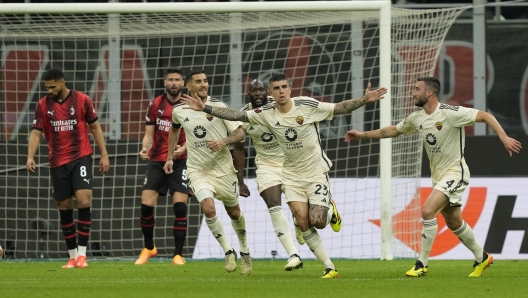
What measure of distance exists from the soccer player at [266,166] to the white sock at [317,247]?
26.4 inches

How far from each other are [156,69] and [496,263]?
5.92 m

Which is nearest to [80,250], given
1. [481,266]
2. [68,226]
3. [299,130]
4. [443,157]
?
[68,226]

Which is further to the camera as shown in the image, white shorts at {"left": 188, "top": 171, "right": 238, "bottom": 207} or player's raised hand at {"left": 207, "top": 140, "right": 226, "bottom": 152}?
white shorts at {"left": 188, "top": 171, "right": 238, "bottom": 207}

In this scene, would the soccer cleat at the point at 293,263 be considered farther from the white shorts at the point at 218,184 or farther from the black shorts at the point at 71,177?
the black shorts at the point at 71,177

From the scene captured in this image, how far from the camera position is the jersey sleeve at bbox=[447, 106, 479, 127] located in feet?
35.2

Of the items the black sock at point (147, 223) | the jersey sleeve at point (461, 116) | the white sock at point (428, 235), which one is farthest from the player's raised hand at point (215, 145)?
the black sock at point (147, 223)

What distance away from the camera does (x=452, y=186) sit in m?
10.7

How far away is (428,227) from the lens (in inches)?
423

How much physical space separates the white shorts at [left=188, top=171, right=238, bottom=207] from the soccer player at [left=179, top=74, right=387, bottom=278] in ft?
3.45

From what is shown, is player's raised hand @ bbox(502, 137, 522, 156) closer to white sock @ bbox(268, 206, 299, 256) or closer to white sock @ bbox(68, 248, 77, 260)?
white sock @ bbox(268, 206, 299, 256)


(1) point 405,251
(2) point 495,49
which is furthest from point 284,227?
(2) point 495,49

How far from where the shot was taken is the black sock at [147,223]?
13922 mm

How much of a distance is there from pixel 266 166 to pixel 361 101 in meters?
2.37

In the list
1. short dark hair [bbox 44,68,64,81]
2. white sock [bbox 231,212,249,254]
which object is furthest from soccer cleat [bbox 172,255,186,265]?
short dark hair [bbox 44,68,64,81]
